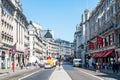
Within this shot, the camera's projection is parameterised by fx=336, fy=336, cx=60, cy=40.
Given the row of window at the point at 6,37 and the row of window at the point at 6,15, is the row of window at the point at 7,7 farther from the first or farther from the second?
the row of window at the point at 6,37

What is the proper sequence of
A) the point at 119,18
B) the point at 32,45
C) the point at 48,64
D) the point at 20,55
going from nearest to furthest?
the point at 119,18
the point at 48,64
the point at 20,55
the point at 32,45

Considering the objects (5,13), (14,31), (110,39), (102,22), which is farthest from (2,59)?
(102,22)

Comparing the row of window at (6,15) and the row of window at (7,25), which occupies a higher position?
the row of window at (6,15)

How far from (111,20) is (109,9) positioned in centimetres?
401

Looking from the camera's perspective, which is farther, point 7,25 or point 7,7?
point 7,7

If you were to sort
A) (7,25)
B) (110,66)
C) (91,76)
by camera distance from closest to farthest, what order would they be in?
1. (91,76)
2. (110,66)
3. (7,25)

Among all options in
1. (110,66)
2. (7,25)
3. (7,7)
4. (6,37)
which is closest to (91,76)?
(110,66)

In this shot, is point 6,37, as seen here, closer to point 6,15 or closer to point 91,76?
point 6,15

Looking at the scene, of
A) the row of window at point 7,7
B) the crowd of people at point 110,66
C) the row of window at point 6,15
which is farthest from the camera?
the row of window at point 7,7

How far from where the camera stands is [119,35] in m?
71.6

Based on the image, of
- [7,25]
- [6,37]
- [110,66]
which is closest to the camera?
[110,66]

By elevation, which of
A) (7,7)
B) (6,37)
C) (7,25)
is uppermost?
(7,7)

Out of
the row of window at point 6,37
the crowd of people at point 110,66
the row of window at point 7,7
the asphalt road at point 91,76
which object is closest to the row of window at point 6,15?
the row of window at point 7,7

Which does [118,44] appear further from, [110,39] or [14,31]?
[14,31]
